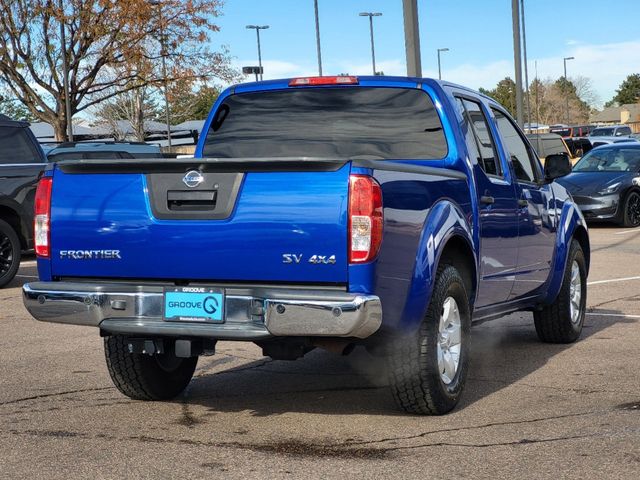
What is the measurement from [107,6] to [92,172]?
32.0m

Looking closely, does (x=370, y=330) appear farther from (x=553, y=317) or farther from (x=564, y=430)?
(x=553, y=317)

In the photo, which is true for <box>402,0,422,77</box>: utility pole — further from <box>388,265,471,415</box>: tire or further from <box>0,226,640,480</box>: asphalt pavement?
<box>388,265,471,415</box>: tire

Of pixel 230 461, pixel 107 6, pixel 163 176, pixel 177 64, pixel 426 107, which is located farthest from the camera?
pixel 177 64

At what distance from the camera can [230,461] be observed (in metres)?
5.20

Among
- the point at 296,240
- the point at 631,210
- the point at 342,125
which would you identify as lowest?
the point at 631,210

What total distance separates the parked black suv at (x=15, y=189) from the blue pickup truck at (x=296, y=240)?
273 inches

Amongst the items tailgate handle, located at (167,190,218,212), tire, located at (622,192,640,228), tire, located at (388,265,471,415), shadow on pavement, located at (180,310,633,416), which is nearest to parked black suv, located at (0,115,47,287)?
shadow on pavement, located at (180,310,633,416)

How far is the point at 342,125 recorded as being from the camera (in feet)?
23.0

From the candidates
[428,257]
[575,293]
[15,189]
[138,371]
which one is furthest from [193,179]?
[15,189]

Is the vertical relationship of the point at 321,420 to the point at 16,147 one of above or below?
below

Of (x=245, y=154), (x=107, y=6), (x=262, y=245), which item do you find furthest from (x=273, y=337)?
(x=107, y=6)

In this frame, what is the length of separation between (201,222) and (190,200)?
0.47 feet

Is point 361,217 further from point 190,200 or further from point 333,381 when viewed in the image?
point 333,381

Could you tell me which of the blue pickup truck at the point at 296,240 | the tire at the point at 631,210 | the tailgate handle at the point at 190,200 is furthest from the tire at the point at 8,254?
the tire at the point at 631,210
